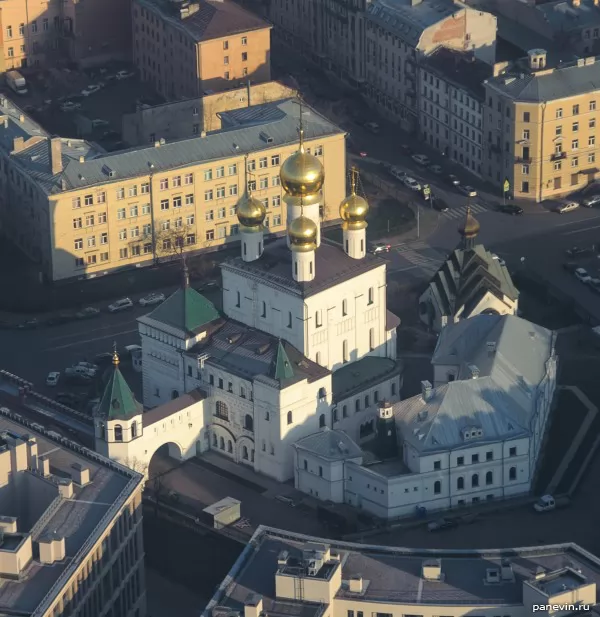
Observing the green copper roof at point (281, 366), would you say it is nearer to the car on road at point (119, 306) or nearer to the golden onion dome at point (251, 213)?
the golden onion dome at point (251, 213)

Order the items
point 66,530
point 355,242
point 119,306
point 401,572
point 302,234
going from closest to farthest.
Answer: point 401,572 < point 66,530 < point 302,234 < point 355,242 < point 119,306

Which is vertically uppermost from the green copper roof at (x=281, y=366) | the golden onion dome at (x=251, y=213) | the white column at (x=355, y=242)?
the golden onion dome at (x=251, y=213)

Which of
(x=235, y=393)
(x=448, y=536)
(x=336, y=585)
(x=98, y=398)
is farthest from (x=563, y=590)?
(x=98, y=398)

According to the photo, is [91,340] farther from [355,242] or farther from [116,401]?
[355,242]

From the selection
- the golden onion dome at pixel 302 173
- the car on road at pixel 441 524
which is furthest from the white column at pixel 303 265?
the car on road at pixel 441 524

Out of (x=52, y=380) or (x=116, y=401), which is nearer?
(x=116, y=401)

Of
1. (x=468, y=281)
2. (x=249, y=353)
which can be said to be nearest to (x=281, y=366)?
(x=249, y=353)
